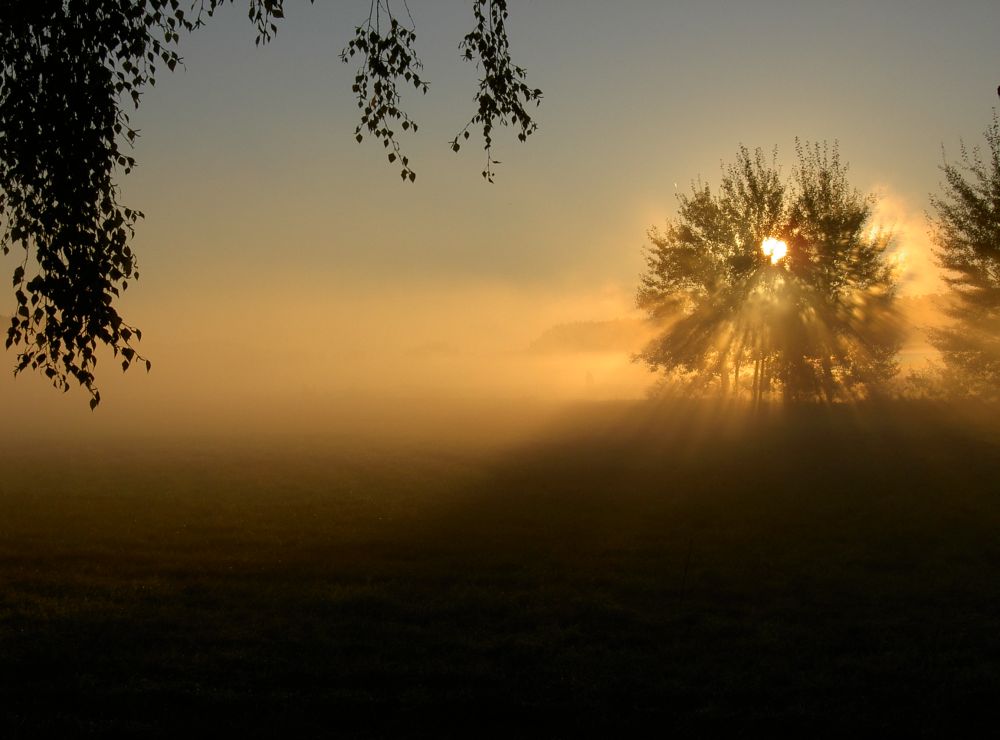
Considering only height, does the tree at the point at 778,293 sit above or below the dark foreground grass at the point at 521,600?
above

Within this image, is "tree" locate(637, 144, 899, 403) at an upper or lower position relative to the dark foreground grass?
upper

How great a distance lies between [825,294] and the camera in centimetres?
4125

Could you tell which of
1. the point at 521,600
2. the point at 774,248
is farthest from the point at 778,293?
the point at 521,600

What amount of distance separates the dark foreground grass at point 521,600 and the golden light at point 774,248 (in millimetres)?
15507

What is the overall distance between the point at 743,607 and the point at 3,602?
11.4m

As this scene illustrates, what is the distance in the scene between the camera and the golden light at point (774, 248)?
4228cm

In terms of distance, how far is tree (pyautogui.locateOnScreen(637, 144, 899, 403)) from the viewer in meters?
41.5

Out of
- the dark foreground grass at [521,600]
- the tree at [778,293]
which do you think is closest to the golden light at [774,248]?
the tree at [778,293]

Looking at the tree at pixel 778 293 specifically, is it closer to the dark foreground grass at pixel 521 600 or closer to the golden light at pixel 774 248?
the golden light at pixel 774 248

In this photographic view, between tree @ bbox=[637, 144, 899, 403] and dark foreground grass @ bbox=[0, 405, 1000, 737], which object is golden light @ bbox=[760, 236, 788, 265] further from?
dark foreground grass @ bbox=[0, 405, 1000, 737]

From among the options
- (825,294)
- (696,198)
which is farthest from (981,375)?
(696,198)

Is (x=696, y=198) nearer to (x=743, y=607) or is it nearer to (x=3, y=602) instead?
(x=743, y=607)

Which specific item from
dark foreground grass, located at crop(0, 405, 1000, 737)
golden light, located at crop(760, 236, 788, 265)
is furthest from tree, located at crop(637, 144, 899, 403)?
dark foreground grass, located at crop(0, 405, 1000, 737)

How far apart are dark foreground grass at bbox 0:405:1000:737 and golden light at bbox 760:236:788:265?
→ 1551 cm
